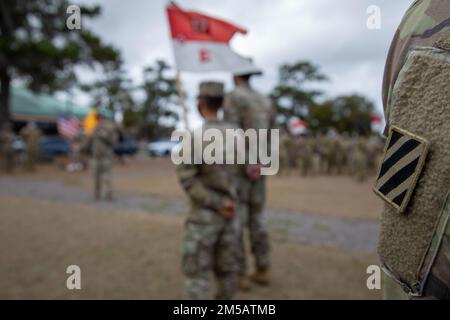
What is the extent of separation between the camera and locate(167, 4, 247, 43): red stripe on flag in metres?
4.07

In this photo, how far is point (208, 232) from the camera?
283 cm

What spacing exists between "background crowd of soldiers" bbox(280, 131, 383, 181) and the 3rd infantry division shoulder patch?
15358 millimetres

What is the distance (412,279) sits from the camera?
1081 millimetres

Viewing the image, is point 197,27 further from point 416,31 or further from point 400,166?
point 400,166

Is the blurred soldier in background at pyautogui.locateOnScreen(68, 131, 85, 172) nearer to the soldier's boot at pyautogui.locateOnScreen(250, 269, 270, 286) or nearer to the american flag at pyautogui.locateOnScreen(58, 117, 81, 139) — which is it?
the american flag at pyautogui.locateOnScreen(58, 117, 81, 139)

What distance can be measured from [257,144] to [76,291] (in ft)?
6.92

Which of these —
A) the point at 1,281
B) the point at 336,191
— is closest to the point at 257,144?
→ the point at 1,281

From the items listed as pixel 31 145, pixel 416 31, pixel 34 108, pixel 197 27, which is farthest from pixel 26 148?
pixel 34 108

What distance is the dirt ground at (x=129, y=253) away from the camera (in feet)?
12.3

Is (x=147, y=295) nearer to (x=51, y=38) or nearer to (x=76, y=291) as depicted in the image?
(x=76, y=291)

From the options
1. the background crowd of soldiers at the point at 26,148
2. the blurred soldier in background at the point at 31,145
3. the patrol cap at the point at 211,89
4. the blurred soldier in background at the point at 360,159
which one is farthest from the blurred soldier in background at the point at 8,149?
the patrol cap at the point at 211,89

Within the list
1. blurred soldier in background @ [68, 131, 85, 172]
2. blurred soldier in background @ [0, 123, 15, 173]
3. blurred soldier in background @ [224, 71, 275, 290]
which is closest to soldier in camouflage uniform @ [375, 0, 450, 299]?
blurred soldier in background @ [224, 71, 275, 290]

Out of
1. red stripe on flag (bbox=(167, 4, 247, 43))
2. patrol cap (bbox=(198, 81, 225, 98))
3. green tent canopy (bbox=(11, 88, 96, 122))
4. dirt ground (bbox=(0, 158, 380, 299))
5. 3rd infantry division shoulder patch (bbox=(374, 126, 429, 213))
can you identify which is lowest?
dirt ground (bbox=(0, 158, 380, 299))
